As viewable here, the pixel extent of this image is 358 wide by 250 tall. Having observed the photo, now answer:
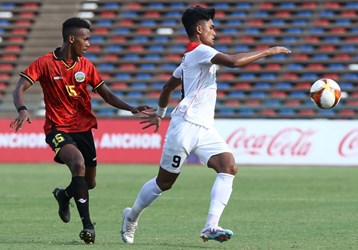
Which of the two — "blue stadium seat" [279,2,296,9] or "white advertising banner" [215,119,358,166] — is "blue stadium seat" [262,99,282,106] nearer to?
"blue stadium seat" [279,2,296,9]

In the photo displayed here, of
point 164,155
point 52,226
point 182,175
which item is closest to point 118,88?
point 182,175

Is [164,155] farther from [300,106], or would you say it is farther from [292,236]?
[300,106]

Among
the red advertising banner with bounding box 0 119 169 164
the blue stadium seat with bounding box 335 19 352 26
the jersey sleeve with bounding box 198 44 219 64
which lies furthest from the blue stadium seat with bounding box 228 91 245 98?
the jersey sleeve with bounding box 198 44 219 64

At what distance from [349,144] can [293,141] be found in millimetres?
1540

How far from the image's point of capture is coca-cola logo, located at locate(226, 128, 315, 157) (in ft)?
80.0

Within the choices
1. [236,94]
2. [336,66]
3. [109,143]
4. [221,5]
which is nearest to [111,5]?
[221,5]

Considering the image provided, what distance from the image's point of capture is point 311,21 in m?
33.1

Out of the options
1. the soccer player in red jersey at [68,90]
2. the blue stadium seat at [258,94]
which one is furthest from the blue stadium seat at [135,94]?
the soccer player in red jersey at [68,90]

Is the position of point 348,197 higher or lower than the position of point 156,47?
lower

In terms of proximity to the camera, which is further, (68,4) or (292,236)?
(68,4)

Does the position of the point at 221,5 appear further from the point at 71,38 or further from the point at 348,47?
the point at 71,38

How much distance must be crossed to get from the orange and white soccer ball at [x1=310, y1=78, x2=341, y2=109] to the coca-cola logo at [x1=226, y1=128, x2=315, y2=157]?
14.9 m

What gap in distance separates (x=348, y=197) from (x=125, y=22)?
21.5 m

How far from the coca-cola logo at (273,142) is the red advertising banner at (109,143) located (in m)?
2.16
